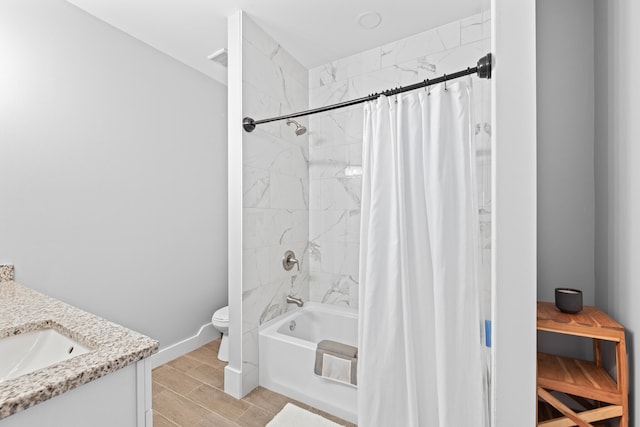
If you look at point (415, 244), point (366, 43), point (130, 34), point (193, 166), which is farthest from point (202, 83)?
point (415, 244)

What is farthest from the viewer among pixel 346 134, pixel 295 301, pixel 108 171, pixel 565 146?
pixel 346 134

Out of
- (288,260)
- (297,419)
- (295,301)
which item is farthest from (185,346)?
(297,419)

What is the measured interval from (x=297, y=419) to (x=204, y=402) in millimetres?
624

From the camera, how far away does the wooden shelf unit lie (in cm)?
88

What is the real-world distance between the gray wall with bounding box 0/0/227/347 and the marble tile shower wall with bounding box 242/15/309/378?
2.69 ft

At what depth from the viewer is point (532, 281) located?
860 mm

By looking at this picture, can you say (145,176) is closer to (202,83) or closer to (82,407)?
(202,83)

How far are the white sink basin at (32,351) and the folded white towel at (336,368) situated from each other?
1248mm

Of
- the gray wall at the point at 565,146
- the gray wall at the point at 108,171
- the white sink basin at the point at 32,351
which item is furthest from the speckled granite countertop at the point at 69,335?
the gray wall at the point at 565,146

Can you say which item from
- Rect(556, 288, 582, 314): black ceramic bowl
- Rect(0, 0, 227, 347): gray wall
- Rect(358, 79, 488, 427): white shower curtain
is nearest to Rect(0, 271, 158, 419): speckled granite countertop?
Rect(0, 0, 227, 347): gray wall

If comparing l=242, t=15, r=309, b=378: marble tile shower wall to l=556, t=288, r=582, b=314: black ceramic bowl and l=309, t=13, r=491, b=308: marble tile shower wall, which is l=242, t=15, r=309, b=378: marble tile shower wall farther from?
l=556, t=288, r=582, b=314: black ceramic bowl

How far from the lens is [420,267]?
4.30 feet

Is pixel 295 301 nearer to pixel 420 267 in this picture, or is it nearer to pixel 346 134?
pixel 420 267

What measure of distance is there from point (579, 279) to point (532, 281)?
1.91 feet
